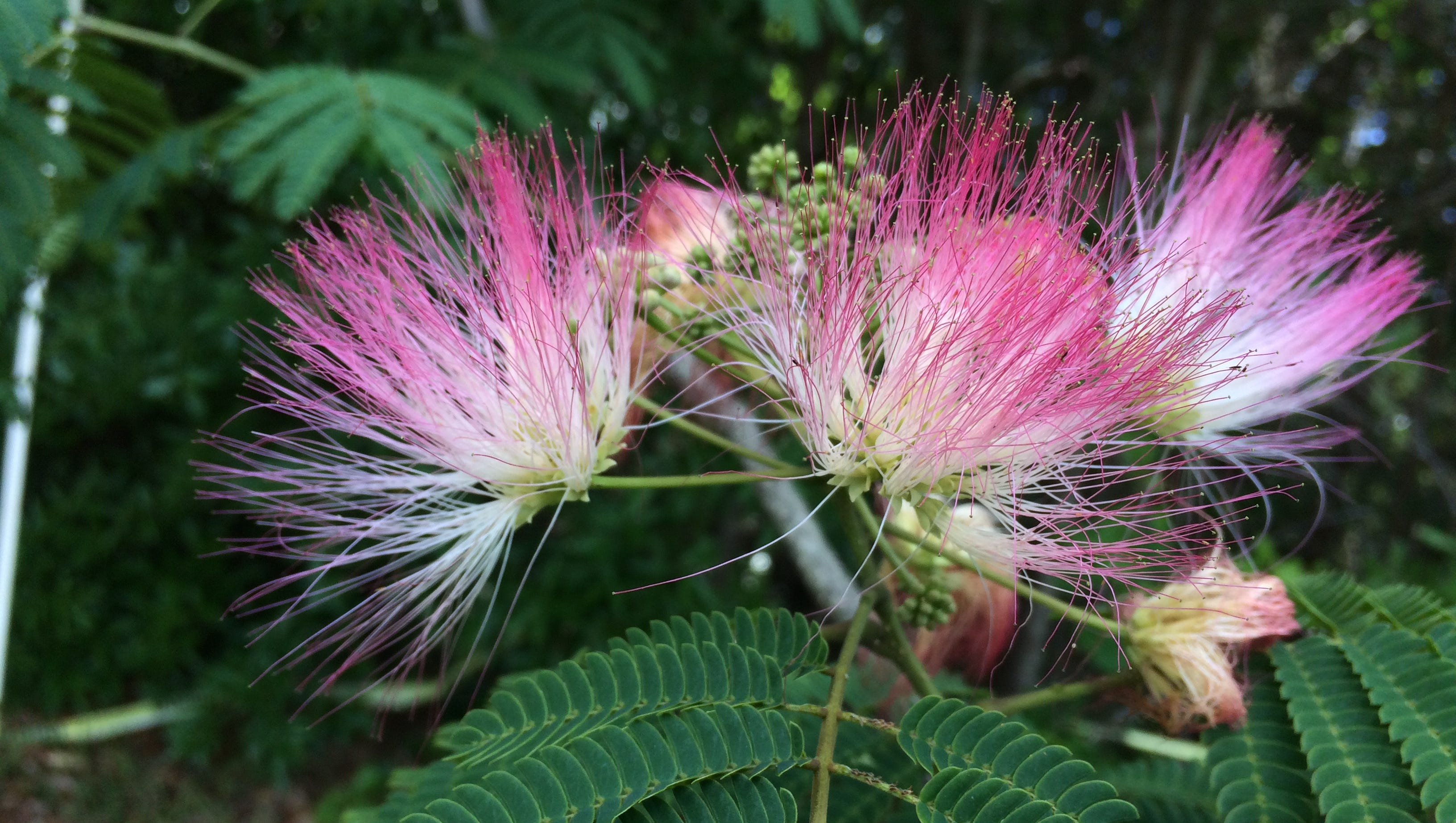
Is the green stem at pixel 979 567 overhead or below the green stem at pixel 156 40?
below

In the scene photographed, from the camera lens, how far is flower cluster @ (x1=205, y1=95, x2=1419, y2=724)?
1.09 meters

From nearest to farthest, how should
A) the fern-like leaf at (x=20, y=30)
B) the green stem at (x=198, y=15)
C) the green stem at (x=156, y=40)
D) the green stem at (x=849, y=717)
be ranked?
the green stem at (x=849, y=717) < the fern-like leaf at (x=20, y=30) < the green stem at (x=156, y=40) < the green stem at (x=198, y=15)

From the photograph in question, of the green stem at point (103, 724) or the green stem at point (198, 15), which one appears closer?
the green stem at point (198, 15)

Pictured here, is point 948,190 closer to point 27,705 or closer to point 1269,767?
point 1269,767

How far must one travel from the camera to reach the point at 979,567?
4.12 ft

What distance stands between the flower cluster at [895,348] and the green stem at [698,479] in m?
0.04

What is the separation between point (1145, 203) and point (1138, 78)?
12.2ft

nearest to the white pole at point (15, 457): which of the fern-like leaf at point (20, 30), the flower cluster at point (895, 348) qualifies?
the fern-like leaf at point (20, 30)

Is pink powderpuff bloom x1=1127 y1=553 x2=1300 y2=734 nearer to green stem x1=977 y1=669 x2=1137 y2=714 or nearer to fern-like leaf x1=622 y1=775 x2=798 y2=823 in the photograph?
green stem x1=977 y1=669 x2=1137 y2=714

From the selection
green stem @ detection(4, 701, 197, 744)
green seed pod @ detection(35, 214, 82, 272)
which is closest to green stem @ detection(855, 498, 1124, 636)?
green seed pod @ detection(35, 214, 82, 272)

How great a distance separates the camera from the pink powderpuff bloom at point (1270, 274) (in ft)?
4.75

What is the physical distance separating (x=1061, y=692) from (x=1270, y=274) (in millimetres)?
809

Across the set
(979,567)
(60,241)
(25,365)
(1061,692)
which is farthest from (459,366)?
(25,365)

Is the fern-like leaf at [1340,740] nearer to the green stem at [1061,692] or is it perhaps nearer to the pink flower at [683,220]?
the green stem at [1061,692]
